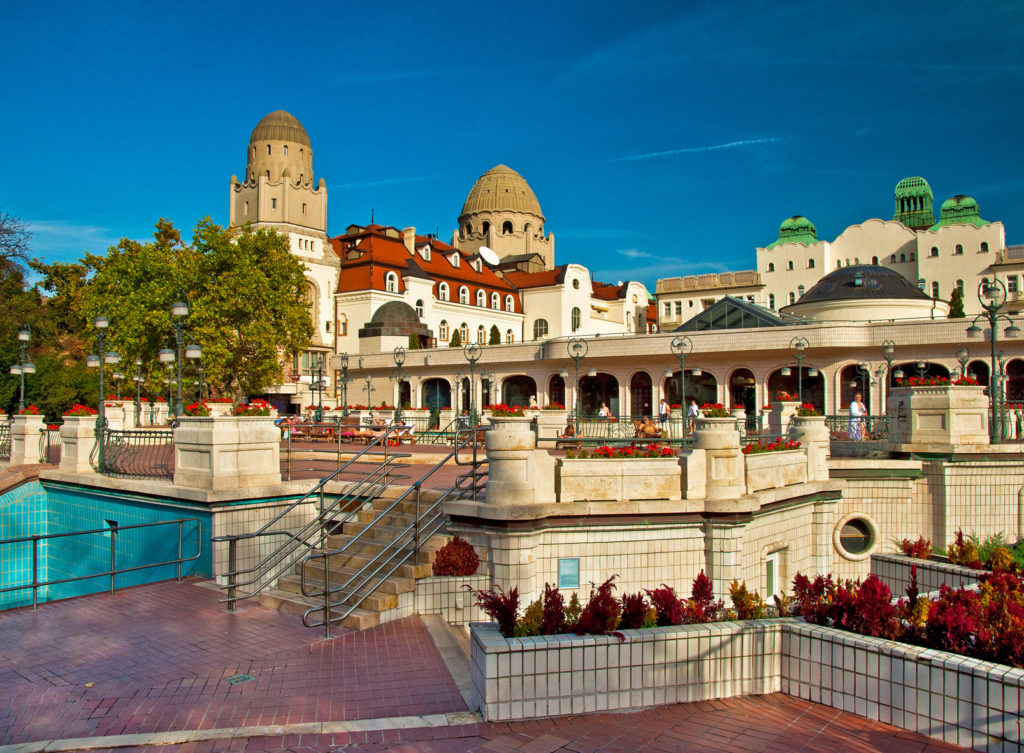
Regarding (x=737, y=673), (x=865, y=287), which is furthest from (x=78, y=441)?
(x=865, y=287)

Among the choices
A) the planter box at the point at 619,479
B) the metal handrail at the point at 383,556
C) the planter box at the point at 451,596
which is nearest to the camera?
the metal handrail at the point at 383,556

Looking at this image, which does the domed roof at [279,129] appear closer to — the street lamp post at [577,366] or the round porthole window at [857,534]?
the street lamp post at [577,366]

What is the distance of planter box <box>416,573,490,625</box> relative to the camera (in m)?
9.41

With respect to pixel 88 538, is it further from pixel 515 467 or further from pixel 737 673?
pixel 737 673

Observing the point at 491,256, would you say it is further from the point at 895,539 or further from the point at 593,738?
the point at 593,738

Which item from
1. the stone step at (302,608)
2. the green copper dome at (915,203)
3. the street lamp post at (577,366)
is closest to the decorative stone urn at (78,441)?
the stone step at (302,608)

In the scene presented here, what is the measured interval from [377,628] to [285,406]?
55520 millimetres

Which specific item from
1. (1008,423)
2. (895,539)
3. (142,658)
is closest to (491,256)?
(1008,423)

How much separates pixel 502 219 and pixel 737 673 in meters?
84.9

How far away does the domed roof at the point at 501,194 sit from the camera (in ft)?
292

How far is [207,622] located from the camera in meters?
8.95

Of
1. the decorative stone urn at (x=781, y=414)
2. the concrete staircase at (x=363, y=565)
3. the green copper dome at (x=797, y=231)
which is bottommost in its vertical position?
the concrete staircase at (x=363, y=565)

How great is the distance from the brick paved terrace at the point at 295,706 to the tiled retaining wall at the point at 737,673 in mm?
119

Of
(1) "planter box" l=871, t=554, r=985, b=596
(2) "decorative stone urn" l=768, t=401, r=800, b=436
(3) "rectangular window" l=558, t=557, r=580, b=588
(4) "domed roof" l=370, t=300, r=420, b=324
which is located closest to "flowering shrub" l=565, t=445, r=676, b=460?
(3) "rectangular window" l=558, t=557, r=580, b=588
